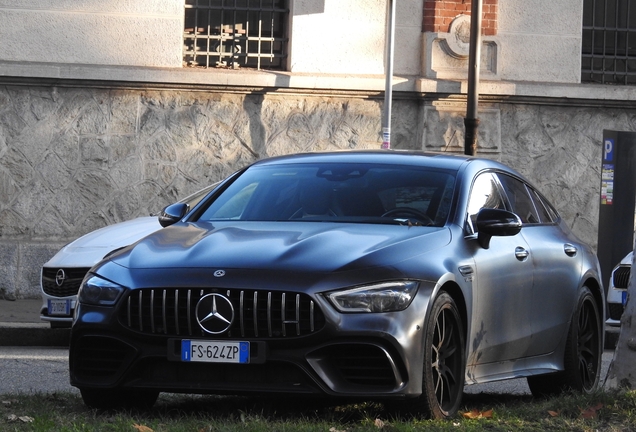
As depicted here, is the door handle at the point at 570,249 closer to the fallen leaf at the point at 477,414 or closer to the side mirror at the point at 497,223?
the side mirror at the point at 497,223

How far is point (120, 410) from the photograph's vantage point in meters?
7.11

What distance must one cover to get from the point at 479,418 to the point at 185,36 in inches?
436

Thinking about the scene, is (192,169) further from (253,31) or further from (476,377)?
(476,377)

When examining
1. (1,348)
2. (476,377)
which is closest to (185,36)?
(1,348)

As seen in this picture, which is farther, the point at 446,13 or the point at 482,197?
the point at 446,13

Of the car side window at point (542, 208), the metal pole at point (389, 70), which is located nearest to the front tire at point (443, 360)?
the car side window at point (542, 208)

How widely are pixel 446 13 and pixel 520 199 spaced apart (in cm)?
910

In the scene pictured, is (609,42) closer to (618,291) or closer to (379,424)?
(618,291)

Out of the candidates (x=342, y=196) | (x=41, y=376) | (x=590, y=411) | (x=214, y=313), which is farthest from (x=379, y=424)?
(x=41, y=376)

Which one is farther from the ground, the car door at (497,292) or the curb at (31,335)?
the car door at (497,292)

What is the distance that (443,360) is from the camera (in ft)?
22.6

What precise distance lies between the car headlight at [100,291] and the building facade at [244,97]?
9.51 meters

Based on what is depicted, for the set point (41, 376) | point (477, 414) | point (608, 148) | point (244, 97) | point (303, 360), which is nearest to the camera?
point (303, 360)

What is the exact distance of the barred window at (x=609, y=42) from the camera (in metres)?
18.3
